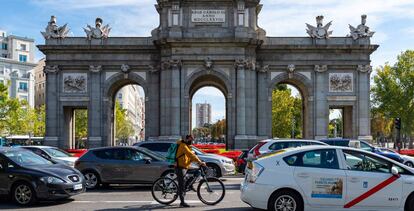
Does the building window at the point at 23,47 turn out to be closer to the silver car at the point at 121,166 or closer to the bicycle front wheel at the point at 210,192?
the silver car at the point at 121,166

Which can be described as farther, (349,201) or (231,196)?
(231,196)

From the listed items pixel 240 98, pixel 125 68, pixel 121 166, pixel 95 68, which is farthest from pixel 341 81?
pixel 121 166

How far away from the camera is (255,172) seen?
43.8ft

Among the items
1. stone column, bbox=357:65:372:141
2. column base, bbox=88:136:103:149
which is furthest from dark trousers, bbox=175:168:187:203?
stone column, bbox=357:65:372:141

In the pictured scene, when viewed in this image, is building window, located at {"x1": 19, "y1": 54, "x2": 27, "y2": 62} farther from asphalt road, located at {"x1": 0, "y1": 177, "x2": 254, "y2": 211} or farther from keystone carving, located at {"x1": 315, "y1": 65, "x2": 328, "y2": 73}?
asphalt road, located at {"x1": 0, "y1": 177, "x2": 254, "y2": 211}

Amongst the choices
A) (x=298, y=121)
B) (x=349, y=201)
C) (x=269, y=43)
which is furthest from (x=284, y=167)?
(x=298, y=121)

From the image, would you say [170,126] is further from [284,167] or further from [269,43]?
[284,167]

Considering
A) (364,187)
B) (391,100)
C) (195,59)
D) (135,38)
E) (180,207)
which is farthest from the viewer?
(391,100)

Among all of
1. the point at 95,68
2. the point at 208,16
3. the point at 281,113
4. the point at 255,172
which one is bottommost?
the point at 255,172

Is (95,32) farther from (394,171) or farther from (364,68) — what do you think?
(394,171)

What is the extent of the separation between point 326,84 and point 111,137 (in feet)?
58.8

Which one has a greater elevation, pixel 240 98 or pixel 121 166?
pixel 240 98

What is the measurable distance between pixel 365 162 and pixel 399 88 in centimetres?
5934

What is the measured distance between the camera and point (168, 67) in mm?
41656
